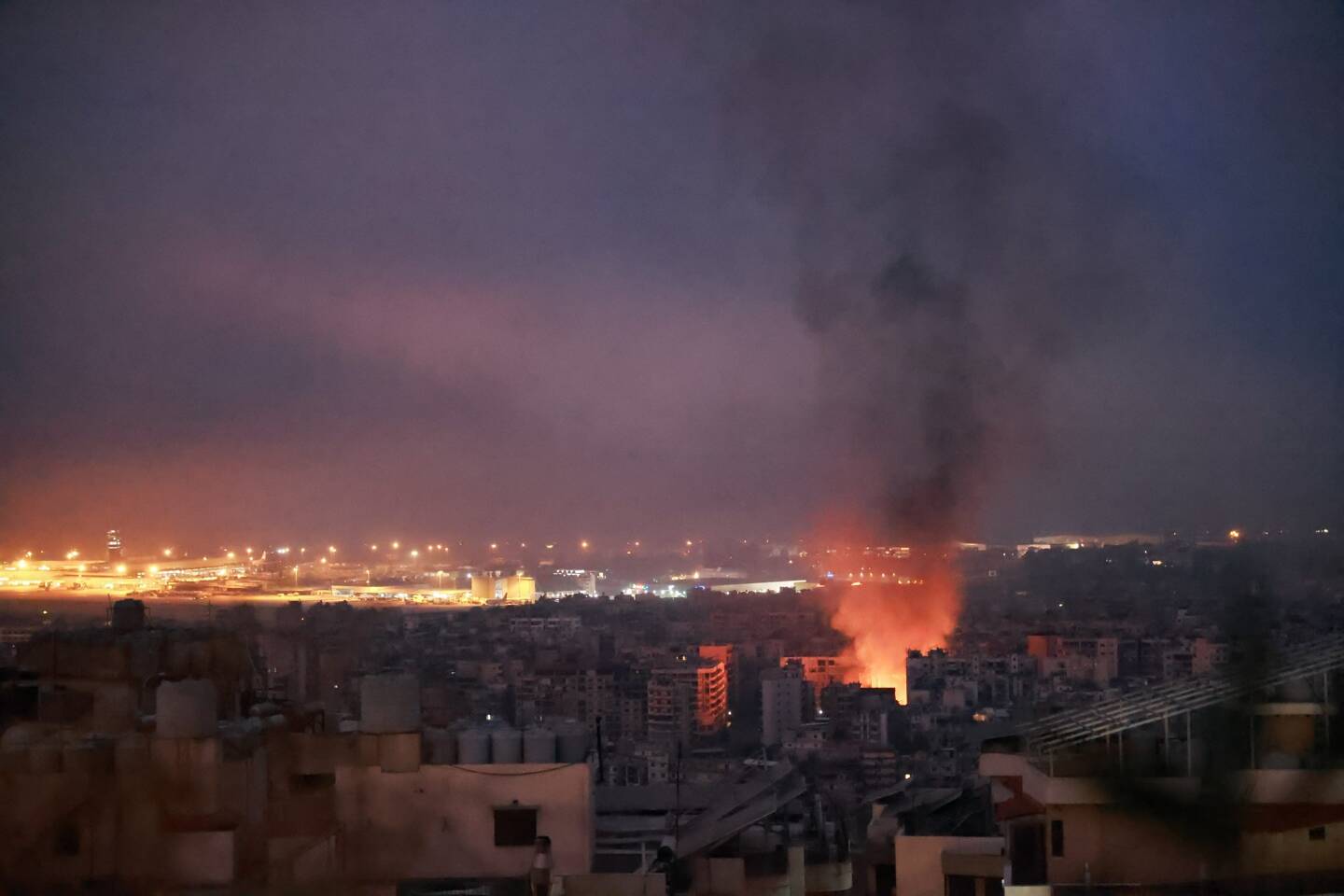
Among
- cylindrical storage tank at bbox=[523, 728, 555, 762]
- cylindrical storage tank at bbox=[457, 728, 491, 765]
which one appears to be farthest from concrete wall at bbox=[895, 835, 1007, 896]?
cylindrical storage tank at bbox=[457, 728, 491, 765]

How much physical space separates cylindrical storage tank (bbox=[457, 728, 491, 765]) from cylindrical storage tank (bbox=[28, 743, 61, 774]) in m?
1.30

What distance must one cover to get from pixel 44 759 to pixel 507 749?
1.49 meters

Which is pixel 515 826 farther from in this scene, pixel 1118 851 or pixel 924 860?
pixel 1118 851

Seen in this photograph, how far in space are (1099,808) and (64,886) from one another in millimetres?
3068

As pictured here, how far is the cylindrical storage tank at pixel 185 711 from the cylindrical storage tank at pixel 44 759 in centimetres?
31

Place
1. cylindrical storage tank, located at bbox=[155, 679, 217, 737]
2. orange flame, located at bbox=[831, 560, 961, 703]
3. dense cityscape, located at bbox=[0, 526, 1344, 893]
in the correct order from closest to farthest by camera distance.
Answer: dense cityscape, located at bbox=[0, 526, 1344, 893] → cylindrical storage tank, located at bbox=[155, 679, 217, 737] → orange flame, located at bbox=[831, 560, 961, 703]

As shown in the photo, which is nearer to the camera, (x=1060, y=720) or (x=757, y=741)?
(x=1060, y=720)

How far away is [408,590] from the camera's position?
1744cm

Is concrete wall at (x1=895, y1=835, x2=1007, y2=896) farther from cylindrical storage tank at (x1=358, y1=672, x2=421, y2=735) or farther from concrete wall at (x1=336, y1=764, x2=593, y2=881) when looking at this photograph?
cylindrical storage tank at (x1=358, y1=672, x2=421, y2=735)

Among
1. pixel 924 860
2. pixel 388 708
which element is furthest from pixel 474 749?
pixel 924 860

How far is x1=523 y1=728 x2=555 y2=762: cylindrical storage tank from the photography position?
4691 millimetres

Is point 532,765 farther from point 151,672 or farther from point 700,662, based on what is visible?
point 700,662

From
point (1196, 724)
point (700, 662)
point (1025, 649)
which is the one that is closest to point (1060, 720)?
point (1196, 724)

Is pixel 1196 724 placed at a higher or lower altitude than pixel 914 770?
higher
